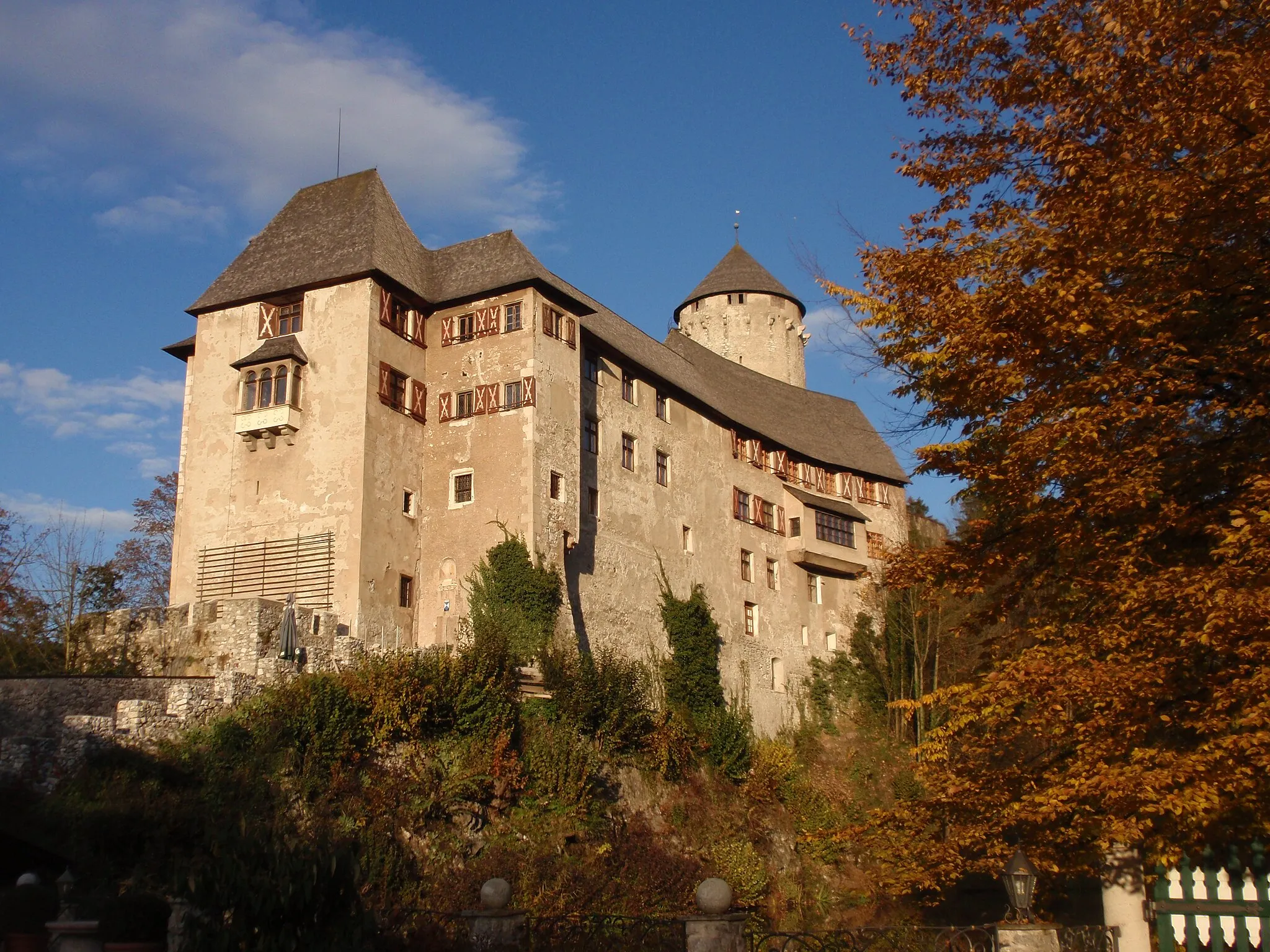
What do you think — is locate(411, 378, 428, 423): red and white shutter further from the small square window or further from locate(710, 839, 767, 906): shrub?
locate(710, 839, 767, 906): shrub

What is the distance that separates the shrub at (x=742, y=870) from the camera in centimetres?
2864

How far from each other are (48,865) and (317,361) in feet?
48.2

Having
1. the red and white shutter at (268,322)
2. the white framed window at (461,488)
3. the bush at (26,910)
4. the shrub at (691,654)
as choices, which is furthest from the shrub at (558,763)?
the bush at (26,910)

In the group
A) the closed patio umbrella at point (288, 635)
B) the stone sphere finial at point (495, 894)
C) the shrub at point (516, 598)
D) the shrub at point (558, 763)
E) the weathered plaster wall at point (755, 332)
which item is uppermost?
the weathered plaster wall at point (755, 332)

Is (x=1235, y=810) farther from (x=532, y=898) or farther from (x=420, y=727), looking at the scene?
(x=420, y=727)

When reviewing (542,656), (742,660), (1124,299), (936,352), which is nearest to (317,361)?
(542,656)

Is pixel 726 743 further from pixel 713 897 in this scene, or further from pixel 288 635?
pixel 713 897

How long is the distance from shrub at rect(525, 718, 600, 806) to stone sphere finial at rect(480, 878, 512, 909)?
1434cm

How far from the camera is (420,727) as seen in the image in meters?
24.3

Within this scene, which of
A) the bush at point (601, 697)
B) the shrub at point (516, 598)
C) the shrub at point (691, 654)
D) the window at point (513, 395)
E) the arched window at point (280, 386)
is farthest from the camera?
the shrub at point (691, 654)

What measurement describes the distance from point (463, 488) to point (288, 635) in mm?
7810

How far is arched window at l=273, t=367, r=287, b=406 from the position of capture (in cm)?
2994

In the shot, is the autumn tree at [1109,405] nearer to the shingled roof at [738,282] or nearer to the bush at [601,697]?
the bush at [601,697]

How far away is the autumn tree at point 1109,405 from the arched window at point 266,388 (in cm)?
1998
